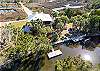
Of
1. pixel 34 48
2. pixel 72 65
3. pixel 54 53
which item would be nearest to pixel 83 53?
pixel 54 53

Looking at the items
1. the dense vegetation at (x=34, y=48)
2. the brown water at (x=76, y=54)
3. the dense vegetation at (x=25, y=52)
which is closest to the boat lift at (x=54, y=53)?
the brown water at (x=76, y=54)

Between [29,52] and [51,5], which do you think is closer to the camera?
[29,52]

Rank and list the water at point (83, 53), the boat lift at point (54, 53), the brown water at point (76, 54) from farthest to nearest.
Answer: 1. the boat lift at point (54, 53)
2. the water at point (83, 53)
3. the brown water at point (76, 54)

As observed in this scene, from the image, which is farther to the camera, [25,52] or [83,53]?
[83,53]

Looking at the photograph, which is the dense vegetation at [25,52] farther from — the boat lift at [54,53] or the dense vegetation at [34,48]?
the boat lift at [54,53]

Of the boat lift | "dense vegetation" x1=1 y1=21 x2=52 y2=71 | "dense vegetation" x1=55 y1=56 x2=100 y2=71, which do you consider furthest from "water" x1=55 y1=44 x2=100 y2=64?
"dense vegetation" x1=1 y1=21 x2=52 y2=71

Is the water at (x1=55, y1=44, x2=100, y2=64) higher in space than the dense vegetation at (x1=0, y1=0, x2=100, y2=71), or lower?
lower

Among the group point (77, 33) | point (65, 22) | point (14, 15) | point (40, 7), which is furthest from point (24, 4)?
point (77, 33)

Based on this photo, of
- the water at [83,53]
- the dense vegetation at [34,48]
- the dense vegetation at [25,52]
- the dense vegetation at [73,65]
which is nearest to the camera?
the dense vegetation at [73,65]

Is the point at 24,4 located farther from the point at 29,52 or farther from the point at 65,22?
the point at 29,52

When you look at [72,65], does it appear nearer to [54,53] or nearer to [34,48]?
[54,53]

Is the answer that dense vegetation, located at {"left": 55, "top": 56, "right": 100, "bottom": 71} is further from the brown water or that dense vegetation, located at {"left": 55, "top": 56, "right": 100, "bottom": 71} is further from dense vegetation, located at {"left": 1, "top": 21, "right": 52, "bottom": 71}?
dense vegetation, located at {"left": 1, "top": 21, "right": 52, "bottom": 71}
